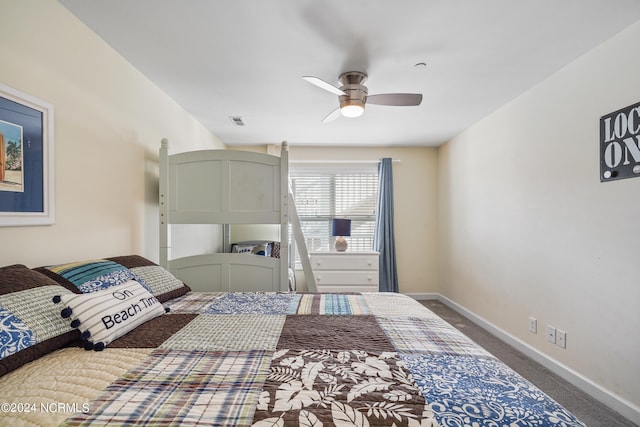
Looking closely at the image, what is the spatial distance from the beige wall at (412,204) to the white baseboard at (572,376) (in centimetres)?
116

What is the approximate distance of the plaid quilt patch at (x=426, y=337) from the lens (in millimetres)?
1064

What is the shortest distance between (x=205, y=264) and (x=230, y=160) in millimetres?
864

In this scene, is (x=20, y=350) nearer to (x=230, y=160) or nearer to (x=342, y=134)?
(x=230, y=160)

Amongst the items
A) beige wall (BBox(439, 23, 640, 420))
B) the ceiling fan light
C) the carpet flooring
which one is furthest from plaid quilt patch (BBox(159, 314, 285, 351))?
beige wall (BBox(439, 23, 640, 420))

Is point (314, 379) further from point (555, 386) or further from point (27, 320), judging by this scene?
point (555, 386)

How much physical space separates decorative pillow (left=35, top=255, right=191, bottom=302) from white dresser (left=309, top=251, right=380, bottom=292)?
7.71 ft

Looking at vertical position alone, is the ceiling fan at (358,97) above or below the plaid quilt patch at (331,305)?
above

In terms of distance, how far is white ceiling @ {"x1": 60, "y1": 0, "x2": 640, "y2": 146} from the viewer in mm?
1554

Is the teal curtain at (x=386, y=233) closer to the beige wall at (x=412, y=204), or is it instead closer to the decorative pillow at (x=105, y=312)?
the beige wall at (x=412, y=204)

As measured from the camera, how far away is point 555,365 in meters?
2.25

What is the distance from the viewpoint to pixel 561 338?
7.22 ft

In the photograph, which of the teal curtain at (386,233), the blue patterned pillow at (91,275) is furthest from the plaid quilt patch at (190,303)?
A: the teal curtain at (386,233)

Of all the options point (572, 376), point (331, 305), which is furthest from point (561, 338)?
point (331, 305)

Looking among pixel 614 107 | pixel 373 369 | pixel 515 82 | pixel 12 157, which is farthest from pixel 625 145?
pixel 12 157
